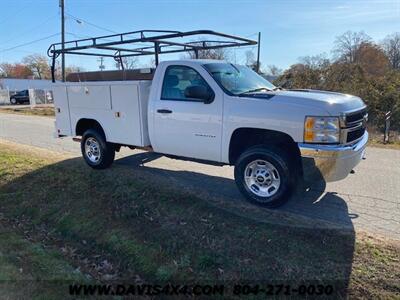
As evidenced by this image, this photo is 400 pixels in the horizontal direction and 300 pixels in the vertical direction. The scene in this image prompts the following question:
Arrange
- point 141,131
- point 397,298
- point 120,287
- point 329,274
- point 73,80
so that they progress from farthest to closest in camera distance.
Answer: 1. point 73,80
2. point 141,131
3. point 120,287
4. point 329,274
5. point 397,298

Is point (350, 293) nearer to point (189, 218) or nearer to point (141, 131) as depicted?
point (189, 218)

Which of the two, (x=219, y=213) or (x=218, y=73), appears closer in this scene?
(x=219, y=213)

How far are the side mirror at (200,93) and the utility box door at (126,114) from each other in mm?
1224

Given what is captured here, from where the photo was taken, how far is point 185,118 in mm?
5453

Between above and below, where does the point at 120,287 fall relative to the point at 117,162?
below

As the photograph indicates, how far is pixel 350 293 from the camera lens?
11.0ft

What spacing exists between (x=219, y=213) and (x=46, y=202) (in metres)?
3.24

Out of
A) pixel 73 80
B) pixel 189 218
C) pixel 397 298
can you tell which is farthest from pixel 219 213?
pixel 73 80

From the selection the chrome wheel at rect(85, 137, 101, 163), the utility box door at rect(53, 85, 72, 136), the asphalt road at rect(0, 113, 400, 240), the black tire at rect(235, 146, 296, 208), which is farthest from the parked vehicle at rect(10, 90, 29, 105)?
the black tire at rect(235, 146, 296, 208)

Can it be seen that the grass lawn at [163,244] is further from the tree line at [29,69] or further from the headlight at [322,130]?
the tree line at [29,69]

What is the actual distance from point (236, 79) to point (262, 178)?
1611 mm

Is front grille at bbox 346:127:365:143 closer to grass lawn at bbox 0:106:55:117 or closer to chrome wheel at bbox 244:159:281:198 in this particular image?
chrome wheel at bbox 244:159:281:198

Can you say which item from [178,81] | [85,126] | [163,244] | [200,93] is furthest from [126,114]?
[163,244]

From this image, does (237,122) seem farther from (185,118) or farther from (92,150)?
(92,150)
